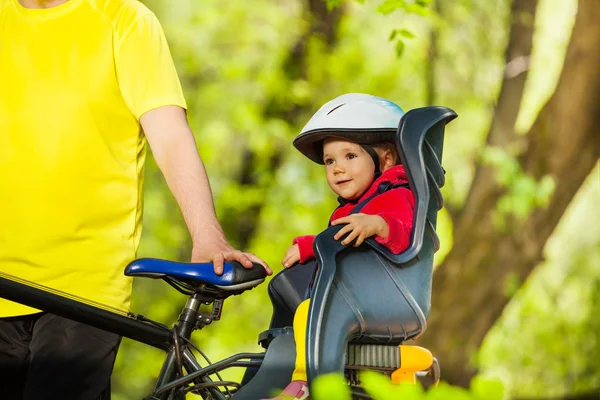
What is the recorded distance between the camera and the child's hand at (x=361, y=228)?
6.64 ft

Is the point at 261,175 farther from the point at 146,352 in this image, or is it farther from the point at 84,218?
the point at 84,218

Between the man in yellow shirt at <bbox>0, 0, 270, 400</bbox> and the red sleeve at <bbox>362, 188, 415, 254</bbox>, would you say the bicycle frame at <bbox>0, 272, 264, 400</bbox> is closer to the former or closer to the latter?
the man in yellow shirt at <bbox>0, 0, 270, 400</bbox>

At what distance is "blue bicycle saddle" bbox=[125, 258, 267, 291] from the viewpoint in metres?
2.09

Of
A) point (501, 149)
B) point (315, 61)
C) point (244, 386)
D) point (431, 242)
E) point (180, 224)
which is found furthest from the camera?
point (180, 224)

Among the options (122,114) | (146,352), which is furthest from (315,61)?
(122,114)

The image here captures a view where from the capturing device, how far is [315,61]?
9.21m

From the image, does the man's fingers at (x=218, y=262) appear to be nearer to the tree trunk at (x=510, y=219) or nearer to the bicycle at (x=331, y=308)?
the bicycle at (x=331, y=308)

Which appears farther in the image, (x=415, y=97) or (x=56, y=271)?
(x=415, y=97)

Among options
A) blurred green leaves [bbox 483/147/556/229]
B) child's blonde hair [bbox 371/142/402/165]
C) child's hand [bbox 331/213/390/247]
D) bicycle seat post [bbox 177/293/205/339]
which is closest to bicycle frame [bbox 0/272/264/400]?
bicycle seat post [bbox 177/293/205/339]

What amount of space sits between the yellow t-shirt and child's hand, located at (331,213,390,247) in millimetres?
663

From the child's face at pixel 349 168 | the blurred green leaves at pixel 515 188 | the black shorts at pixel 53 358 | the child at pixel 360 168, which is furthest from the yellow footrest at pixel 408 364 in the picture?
the blurred green leaves at pixel 515 188

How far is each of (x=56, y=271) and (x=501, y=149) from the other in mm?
5327

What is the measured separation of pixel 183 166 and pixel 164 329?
17.7 inches

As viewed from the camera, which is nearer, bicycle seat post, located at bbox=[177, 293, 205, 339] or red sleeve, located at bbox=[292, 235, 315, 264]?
bicycle seat post, located at bbox=[177, 293, 205, 339]
